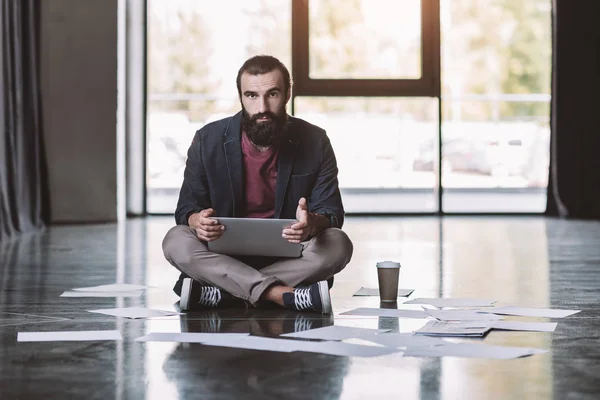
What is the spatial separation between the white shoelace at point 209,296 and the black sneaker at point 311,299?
9.0 inches

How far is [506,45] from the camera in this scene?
888 centimetres

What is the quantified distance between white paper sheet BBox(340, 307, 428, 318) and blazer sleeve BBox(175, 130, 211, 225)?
2.01 ft

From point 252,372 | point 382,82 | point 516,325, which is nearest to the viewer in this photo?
point 252,372

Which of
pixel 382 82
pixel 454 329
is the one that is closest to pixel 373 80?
pixel 382 82

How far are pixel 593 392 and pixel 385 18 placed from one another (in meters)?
7.24

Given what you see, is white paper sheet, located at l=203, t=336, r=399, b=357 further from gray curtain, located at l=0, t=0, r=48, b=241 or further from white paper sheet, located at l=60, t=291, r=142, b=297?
gray curtain, located at l=0, t=0, r=48, b=241

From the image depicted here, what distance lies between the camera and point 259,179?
3.19 m

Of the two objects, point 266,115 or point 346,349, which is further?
point 266,115

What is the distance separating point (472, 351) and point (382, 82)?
6.64 metres

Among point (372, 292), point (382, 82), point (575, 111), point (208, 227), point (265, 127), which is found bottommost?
point (372, 292)

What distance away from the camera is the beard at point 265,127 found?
308 centimetres

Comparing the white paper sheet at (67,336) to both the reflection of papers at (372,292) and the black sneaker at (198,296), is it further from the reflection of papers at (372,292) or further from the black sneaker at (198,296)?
the reflection of papers at (372,292)

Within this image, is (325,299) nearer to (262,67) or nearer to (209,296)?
(209,296)

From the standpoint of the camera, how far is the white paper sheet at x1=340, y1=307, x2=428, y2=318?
2941 mm
